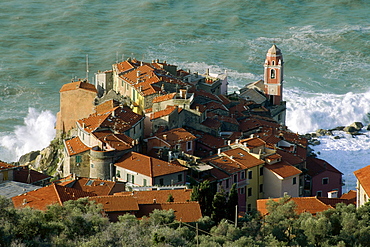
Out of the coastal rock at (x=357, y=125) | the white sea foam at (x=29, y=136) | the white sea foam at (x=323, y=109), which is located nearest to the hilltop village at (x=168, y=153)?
the white sea foam at (x=29, y=136)

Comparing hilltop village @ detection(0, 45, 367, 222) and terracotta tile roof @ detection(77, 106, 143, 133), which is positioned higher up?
terracotta tile roof @ detection(77, 106, 143, 133)

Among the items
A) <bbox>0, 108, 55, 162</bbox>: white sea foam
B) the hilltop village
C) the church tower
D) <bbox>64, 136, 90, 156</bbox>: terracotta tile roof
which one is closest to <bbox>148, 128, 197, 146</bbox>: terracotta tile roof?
the hilltop village

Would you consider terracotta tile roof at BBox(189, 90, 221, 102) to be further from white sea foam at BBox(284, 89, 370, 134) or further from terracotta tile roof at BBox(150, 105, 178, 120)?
white sea foam at BBox(284, 89, 370, 134)

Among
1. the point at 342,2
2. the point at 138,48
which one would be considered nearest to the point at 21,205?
the point at 138,48

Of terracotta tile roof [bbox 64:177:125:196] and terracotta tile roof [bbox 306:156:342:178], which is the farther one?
terracotta tile roof [bbox 306:156:342:178]

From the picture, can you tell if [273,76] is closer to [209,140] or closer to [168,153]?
[209,140]

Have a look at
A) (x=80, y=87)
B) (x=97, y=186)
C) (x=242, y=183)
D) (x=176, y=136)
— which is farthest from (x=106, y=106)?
(x=97, y=186)
